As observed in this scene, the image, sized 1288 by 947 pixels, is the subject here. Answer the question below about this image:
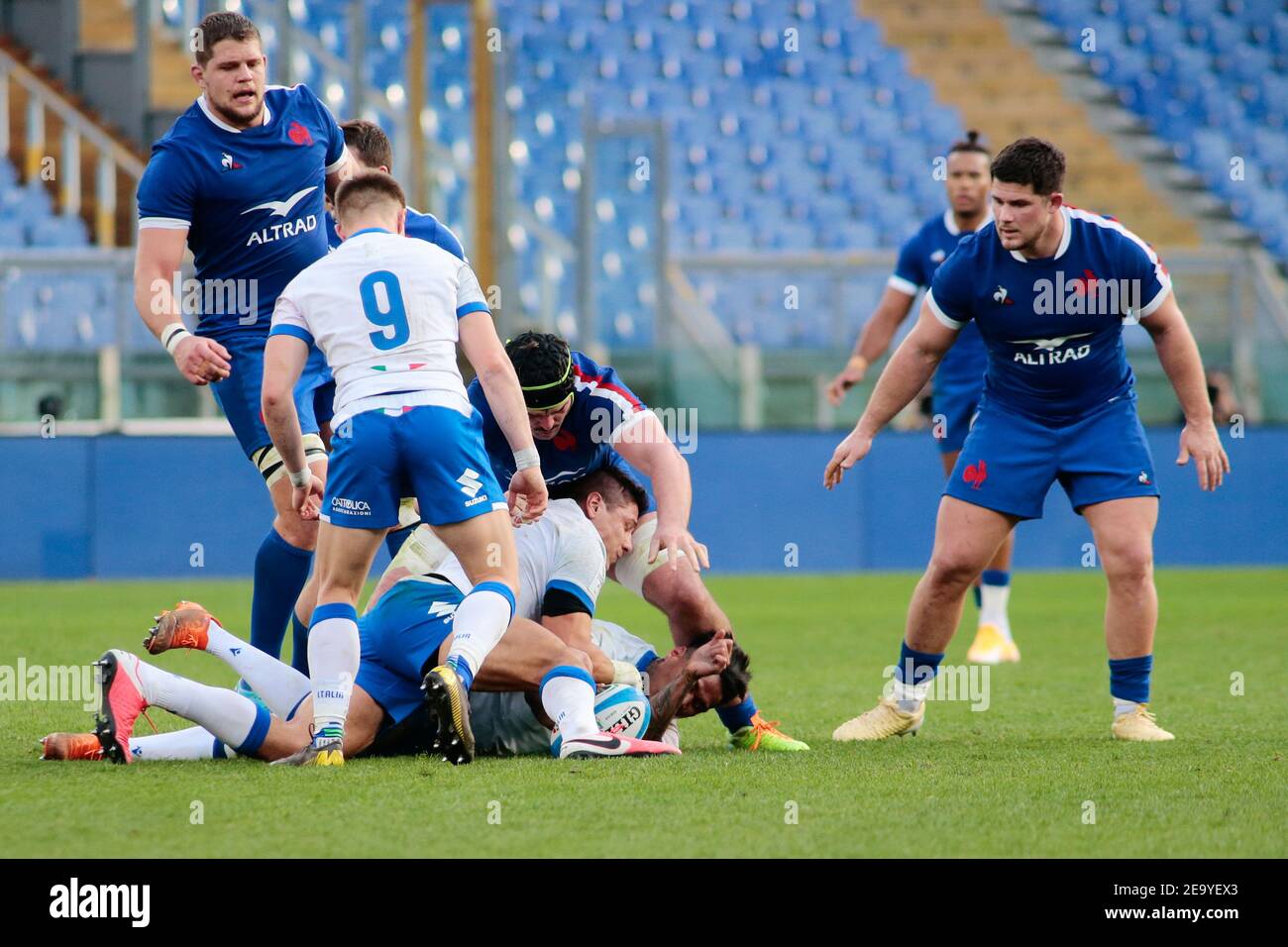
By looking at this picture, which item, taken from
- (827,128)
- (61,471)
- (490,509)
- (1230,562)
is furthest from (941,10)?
(490,509)

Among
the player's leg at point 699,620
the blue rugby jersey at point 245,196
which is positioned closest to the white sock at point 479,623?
the player's leg at point 699,620

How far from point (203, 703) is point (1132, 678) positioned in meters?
2.97

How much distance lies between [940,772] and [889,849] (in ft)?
3.86

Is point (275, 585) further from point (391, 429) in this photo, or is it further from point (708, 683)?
point (708, 683)

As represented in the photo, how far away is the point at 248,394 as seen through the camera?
20.5 feet

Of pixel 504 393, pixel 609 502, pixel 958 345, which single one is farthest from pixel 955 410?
pixel 504 393

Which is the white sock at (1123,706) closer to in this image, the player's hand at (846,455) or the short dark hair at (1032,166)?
the player's hand at (846,455)

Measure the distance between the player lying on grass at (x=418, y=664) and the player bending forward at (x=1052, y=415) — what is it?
0.91 metres

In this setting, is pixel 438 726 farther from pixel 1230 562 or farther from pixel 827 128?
pixel 827 128

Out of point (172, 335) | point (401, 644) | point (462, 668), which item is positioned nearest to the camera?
point (462, 668)

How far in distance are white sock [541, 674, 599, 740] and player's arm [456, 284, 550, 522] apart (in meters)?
0.50

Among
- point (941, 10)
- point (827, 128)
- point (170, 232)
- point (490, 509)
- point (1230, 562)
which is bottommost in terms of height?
point (1230, 562)

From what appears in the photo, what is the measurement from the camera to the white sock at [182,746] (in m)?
5.21
